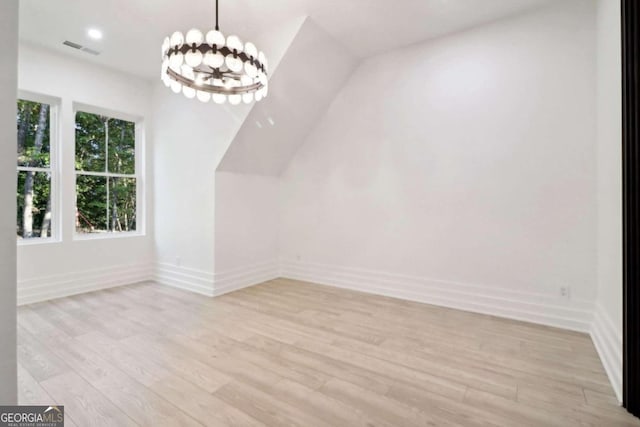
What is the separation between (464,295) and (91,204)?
16.8ft

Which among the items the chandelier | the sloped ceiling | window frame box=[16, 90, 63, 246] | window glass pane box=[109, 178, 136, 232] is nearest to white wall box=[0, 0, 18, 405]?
the chandelier

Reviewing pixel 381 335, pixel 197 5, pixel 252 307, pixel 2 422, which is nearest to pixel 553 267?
pixel 381 335

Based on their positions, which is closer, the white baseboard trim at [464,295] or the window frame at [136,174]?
the white baseboard trim at [464,295]

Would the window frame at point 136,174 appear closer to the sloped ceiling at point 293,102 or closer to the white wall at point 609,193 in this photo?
the sloped ceiling at point 293,102

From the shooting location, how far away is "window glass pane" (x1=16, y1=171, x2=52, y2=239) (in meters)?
3.69

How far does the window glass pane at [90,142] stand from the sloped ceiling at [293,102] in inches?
74.5

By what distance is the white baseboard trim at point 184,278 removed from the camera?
4.07m

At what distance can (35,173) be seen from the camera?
3781mm

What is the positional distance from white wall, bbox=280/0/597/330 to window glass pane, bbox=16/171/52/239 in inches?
140

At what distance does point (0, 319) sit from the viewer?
1.01 metres

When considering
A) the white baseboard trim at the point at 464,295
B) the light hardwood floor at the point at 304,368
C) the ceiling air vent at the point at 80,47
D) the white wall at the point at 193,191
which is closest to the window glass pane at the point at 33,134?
the ceiling air vent at the point at 80,47

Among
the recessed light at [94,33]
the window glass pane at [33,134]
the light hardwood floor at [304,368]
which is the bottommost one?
the light hardwood floor at [304,368]

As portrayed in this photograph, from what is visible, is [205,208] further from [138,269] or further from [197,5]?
[197,5]

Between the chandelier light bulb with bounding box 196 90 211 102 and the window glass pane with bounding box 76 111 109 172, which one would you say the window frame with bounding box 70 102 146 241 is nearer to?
the window glass pane with bounding box 76 111 109 172
